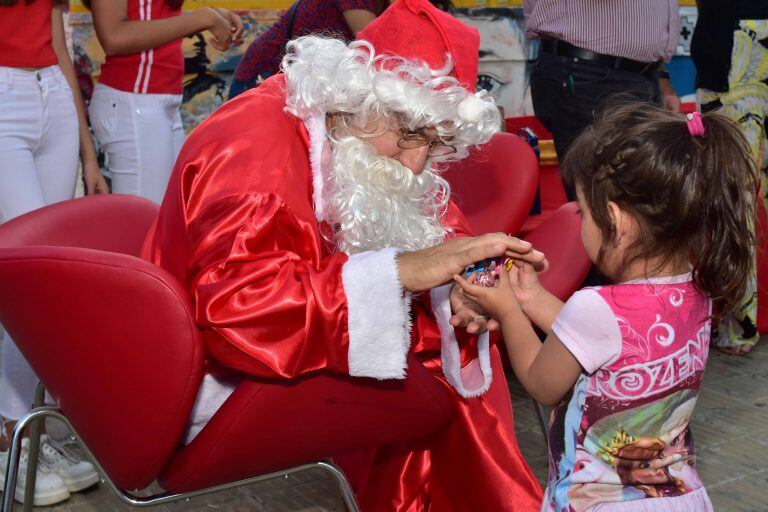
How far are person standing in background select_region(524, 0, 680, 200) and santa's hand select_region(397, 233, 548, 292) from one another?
165 cm

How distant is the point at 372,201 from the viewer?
2.01 metres

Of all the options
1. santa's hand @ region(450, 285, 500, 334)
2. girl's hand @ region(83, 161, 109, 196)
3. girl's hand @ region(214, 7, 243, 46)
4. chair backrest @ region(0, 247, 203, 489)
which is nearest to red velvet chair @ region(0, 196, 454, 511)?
chair backrest @ region(0, 247, 203, 489)

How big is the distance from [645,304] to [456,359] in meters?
0.49

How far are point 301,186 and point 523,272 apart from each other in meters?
0.45

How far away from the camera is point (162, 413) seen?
1.60 meters

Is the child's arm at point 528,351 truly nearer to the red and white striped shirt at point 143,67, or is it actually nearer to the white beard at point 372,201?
the white beard at point 372,201

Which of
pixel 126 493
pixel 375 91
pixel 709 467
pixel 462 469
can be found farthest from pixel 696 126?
pixel 709 467

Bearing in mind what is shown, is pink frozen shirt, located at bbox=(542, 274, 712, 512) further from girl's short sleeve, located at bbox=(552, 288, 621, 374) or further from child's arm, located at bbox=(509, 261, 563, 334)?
child's arm, located at bbox=(509, 261, 563, 334)

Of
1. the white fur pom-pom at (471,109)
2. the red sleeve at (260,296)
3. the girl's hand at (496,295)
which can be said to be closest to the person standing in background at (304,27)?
the white fur pom-pom at (471,109)

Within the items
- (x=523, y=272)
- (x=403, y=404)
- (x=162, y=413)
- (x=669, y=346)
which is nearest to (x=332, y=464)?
(x=403, y=404)

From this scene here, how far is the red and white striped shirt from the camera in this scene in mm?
2938

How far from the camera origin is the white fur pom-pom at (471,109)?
205 centimetres

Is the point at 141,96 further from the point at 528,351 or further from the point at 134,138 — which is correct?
the point at 528,351

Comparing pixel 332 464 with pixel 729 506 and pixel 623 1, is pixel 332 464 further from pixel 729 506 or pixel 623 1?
pixel 623 1
